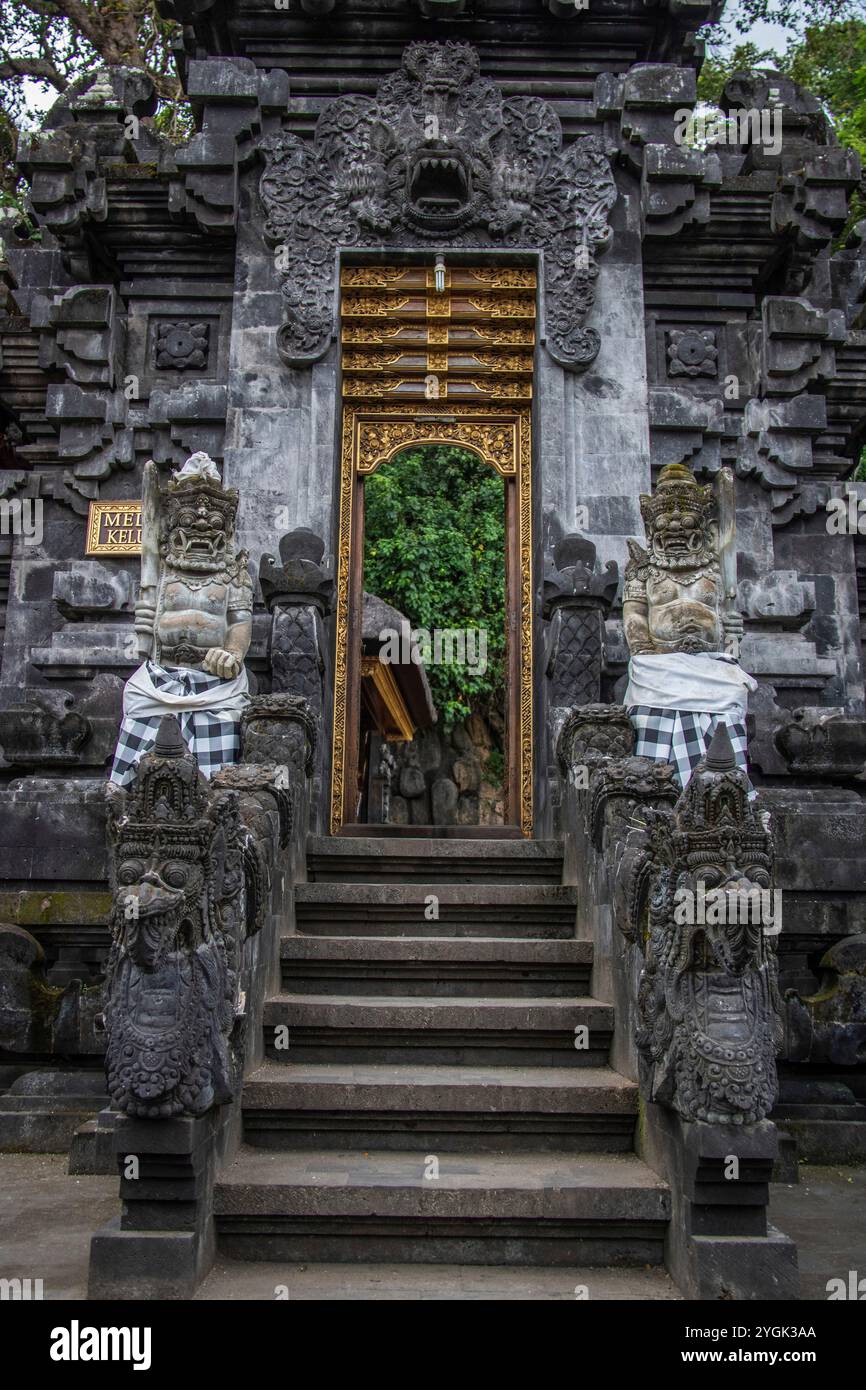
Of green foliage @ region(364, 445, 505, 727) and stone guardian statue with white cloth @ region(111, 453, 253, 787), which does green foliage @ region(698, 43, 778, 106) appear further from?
stone guardian statue with white cloth @ region(111, 453, 253, 787)

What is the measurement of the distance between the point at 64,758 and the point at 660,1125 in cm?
464

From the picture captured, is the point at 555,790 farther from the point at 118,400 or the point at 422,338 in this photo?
the point at 118,400

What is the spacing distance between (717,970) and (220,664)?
3.68 metres

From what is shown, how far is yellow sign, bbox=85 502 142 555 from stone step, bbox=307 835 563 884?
318cm

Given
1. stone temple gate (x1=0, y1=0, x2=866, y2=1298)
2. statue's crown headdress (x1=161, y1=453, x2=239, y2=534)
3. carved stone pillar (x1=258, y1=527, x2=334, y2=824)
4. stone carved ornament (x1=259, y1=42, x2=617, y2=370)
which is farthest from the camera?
stone carved ornament (x1=259, y1=42, x2=617, y2=370)

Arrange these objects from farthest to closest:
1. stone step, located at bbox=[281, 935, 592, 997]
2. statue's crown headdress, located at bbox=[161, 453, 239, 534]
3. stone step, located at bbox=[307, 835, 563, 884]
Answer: stone step, located at bbox=[307, 835, 563, 884] → statue's crown headdress, located at bbox=[161, 453, 239, 534] → stone step, located at bbox=[281, 935, 592, 997]

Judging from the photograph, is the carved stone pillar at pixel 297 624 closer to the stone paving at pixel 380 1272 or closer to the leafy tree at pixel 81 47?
the stone paving at pixel 380 1272

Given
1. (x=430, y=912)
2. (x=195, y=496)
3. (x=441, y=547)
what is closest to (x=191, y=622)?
(x=195, y=496)

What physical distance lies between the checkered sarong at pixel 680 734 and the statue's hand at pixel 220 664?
242 cm

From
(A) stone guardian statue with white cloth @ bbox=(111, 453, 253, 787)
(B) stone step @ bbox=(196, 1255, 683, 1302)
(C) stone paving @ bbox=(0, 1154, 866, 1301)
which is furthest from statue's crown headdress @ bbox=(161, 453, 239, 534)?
(B) stone step @ bbox=(196, 1255, 683, 1302)

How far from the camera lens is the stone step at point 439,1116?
208 inches

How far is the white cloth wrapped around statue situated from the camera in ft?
22.6

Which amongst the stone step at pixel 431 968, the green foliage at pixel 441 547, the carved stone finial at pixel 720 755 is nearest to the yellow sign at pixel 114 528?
the stone step at pixel 431 968

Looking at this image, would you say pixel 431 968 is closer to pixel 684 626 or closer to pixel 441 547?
pixel 684 626
